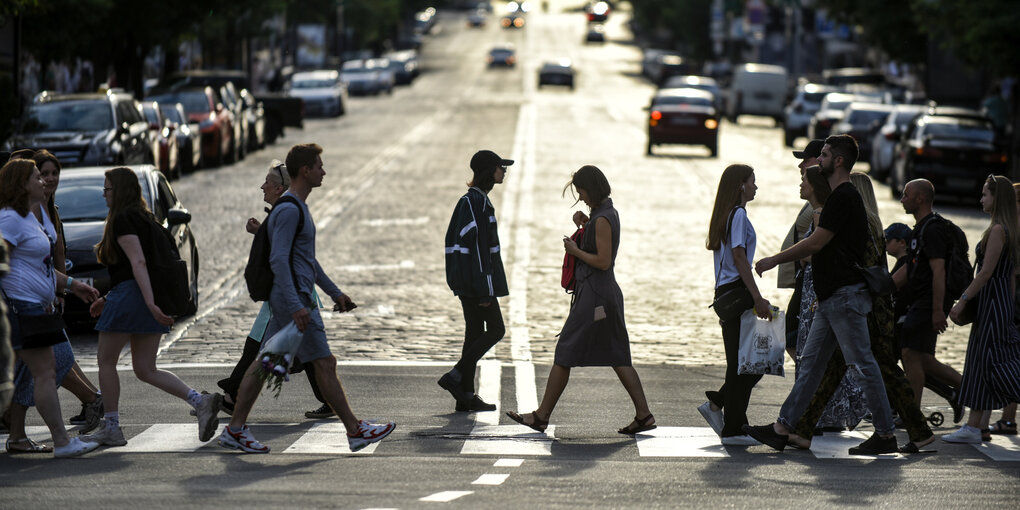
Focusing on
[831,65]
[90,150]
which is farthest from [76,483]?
[831,65]

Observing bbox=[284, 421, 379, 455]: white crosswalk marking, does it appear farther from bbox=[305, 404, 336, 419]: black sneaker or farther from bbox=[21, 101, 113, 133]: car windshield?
bbox=[21, 101, 113, 133]: car windshield

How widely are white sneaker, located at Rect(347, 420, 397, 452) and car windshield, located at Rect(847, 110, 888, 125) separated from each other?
93.7ft

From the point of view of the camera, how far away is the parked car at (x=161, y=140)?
2803 cm

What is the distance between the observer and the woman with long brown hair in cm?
916

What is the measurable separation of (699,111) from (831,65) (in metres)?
56.5

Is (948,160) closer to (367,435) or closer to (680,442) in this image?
(680,442)

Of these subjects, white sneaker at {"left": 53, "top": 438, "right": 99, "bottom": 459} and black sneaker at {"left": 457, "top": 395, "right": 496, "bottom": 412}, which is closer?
white sneaker at {"left": 53, "top": 438, "right": 99, "bottom": 459}

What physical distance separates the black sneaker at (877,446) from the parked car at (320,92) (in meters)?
46.5

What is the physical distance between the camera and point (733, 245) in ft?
31.2

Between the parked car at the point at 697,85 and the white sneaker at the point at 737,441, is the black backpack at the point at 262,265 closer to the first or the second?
the white sneaker at the point at 737,441

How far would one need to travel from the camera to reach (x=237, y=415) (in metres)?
9.03

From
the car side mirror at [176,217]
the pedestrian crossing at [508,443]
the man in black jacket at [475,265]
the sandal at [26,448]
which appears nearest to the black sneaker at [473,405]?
the man in black jacket at [475,265]

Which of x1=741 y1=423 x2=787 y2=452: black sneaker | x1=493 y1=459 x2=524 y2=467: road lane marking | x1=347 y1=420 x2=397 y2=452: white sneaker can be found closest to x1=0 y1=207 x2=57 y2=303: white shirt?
x1=347 y1=420 x2=397 y2=452: white sneaker

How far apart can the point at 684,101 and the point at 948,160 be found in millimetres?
12796
